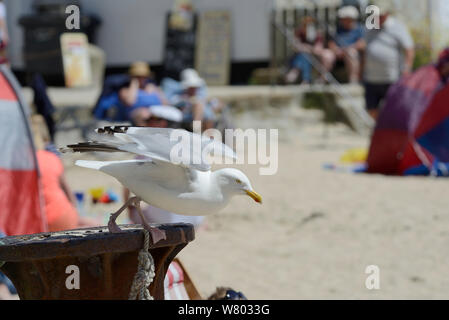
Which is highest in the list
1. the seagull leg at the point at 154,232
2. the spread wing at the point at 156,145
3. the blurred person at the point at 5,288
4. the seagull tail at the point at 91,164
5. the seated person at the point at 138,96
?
the spread wing at the point at 156,145

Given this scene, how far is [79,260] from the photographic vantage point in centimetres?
196

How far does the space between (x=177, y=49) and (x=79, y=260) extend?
1074cm

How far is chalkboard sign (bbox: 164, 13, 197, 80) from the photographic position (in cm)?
1231

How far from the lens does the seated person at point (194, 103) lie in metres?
7.73

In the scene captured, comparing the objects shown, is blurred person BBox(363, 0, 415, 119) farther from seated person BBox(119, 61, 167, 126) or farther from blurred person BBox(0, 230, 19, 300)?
blurred person BBox(0, 230, 19, 300)

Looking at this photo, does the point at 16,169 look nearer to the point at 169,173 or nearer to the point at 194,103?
the point at 169,173

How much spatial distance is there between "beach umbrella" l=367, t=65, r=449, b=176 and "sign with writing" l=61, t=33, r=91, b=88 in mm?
6885

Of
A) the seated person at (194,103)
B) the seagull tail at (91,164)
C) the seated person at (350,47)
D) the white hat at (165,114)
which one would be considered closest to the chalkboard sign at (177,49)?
the seated person at (350,47)

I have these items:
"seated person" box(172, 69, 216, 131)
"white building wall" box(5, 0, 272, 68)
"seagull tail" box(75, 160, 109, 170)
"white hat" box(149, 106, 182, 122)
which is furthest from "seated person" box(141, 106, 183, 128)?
"white building wall" box(5, 0, 272, 68)

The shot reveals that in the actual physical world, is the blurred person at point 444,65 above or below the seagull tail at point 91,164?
below

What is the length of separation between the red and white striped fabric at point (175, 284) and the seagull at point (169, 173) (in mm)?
767

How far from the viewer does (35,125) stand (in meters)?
4.62

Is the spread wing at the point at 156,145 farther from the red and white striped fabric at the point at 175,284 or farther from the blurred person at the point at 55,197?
the blurred person at the point at 55,197

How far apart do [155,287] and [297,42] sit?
9.51 meters
